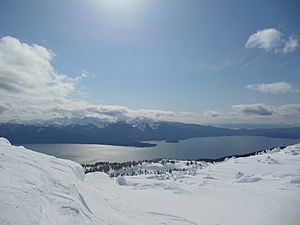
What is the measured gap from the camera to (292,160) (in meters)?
99.1

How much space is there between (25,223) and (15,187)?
3729 mm

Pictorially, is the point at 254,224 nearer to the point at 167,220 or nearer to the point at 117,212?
the point at 167,220

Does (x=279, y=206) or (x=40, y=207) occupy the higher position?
(x=40, y=207)

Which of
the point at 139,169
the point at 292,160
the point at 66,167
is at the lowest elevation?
the point at 139,169

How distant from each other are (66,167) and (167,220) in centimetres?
1139

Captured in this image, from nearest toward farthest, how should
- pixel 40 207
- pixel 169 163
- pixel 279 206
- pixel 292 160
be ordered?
pixel 40 207
pixel 279 206
pixel 292 160
pixel 169 163

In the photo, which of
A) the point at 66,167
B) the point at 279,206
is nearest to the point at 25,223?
the point at 66,167

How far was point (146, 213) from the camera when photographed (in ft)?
75.6

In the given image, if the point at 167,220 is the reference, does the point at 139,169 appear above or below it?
below

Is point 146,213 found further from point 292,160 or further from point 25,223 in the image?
point 292,160

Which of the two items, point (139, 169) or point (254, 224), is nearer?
point (254, 224)

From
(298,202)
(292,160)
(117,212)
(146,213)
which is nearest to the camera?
(117,212)

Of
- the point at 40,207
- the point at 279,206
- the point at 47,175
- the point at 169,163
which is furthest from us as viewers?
the point at 169,163

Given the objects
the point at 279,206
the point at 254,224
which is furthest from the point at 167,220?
the point at 279,206
